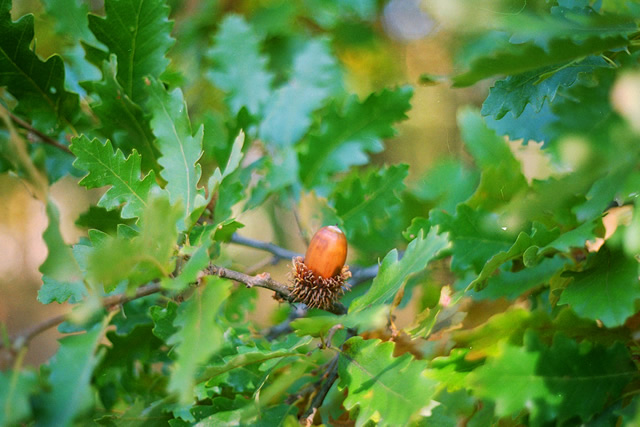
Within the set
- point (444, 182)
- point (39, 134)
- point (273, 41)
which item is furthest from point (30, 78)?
point (273, 41)

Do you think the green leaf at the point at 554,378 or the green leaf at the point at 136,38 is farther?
the green leaf at the point at 136,38

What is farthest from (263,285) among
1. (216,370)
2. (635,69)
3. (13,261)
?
(13,261)

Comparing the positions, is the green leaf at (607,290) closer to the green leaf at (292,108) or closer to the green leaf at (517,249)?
the green leaf at (517,249)

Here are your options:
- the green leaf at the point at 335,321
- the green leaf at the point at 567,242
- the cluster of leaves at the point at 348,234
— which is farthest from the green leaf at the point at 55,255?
the green leaf at the point at 567,242

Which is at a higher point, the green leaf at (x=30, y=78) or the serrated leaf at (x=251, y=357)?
the green leaf at (x=30, y=78)

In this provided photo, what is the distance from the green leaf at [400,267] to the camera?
1.84 feet

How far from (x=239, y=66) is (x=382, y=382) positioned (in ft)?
2.82

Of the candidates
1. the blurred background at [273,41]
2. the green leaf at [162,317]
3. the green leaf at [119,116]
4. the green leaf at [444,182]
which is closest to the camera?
the green leaf at [162,317]

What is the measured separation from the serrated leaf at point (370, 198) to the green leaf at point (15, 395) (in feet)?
1.94

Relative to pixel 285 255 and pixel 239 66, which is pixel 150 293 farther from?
pixel 239 66

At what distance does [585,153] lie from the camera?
45 centimetres

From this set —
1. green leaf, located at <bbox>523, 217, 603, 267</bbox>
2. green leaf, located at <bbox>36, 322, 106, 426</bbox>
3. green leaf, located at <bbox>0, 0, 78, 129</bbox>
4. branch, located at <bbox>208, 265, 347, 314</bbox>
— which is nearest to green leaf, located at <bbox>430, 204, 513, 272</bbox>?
green leaf, located at <bbox>523, 217, 603, 267</bbox>

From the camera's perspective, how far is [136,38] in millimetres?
795

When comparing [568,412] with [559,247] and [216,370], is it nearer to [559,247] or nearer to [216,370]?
[559,247]
